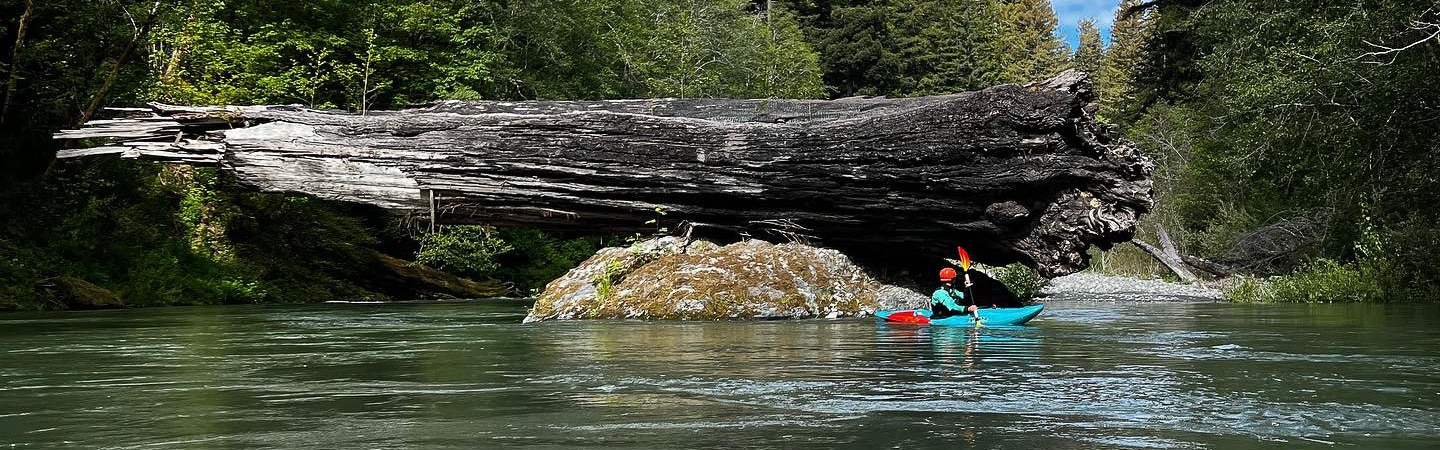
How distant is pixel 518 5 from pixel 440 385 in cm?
2136

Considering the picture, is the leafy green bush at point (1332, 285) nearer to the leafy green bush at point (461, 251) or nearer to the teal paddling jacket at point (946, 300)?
the teal paddling jacket at point (946, 300)

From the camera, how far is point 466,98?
22156mm

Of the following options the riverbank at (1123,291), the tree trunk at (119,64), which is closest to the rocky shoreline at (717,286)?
the riverbank at (1123,291)

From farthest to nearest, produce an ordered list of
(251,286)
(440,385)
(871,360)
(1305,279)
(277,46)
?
(277,46) → (251,286) → (1305,279) → (871,360) → (440,385)

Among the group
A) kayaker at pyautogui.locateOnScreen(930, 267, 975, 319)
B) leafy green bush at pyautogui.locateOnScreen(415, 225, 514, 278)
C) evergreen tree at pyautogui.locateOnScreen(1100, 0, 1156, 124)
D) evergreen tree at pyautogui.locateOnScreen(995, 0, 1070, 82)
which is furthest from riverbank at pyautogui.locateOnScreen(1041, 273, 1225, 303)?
evergreen tree at pyautogui.locateOnScreen(995, 0, 1070, 82)

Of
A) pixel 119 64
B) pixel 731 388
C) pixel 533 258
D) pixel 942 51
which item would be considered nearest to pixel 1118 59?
pixel 942 51

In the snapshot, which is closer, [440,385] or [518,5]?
[440,385]

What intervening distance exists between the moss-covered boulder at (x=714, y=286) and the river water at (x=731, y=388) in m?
1.74

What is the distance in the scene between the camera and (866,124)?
1115 cm

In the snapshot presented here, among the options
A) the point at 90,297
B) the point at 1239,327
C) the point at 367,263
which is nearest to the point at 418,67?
the point at 367,263

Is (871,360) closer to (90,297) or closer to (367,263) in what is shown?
(90,297)

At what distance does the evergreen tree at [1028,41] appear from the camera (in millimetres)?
65438

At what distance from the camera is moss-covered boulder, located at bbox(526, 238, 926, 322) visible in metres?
10.9

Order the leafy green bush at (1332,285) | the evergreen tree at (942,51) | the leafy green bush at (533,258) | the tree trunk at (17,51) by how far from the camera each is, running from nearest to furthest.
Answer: the tree trunk at (17,51), the leafy green bush at (1332,285), the leafy green bush at (533,258), the evergreen tree at (942,51)
